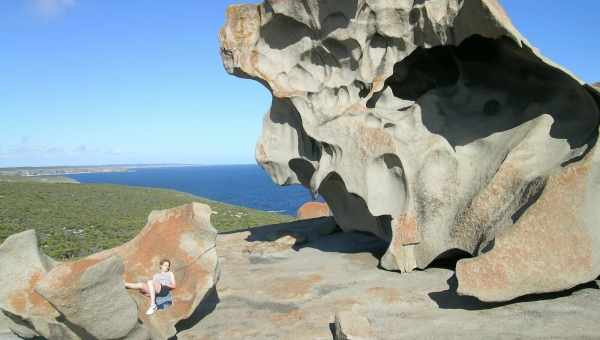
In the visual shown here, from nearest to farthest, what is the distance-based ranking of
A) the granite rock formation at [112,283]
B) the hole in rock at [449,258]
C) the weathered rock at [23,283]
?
the granite rock formation at [112,283] → the weathered rock at [23,283] → the hole in rock at [449,258]

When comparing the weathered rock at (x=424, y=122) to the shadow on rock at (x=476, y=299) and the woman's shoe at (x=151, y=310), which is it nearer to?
the shadow on rock at (x=476, y=299)

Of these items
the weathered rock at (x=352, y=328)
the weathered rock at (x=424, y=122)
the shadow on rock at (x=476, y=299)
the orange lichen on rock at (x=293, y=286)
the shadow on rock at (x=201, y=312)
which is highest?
the weathered rock at (x=424, y=122)

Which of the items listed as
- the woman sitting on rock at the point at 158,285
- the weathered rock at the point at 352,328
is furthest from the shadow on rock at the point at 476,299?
the woman sitting on rock at the point at 158,285

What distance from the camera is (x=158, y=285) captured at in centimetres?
640

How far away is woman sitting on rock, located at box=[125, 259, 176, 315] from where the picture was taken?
6.26 metres

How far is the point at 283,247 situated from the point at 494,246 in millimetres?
5665

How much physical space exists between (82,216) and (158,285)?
26584 millimetres

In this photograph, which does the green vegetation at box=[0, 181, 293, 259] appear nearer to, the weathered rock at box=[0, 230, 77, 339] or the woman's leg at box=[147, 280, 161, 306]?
the weathered rock at box=[0, 230, 77, 339]

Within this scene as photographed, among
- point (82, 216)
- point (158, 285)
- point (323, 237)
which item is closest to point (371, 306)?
point (158, 285)

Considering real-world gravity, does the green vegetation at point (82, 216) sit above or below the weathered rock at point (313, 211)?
below

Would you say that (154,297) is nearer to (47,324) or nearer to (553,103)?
(47,324)

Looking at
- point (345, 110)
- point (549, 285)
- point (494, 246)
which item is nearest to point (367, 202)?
point (345, 110)

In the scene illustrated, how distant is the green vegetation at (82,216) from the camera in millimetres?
21406

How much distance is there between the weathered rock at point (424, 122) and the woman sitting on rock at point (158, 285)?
338 centimetres
